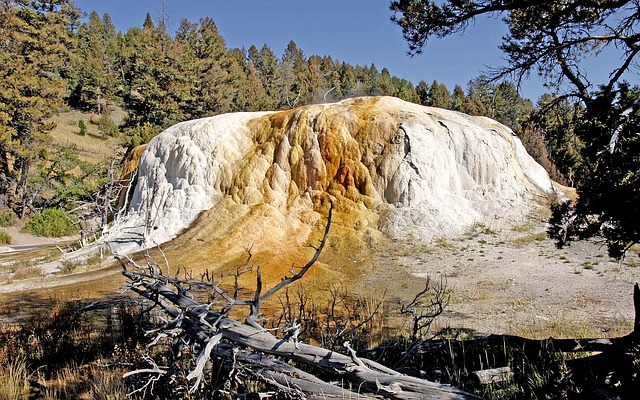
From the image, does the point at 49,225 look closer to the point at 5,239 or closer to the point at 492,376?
the point at 5,239

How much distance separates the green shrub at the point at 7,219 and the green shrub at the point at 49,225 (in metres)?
1.40

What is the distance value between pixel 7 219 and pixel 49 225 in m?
2.86

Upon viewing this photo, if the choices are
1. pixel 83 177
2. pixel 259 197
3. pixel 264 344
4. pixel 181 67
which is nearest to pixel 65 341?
pixel 264 344

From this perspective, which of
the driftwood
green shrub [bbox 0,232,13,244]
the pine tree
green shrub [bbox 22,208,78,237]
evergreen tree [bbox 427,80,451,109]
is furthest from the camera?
evergreen tree [bbox 427,80,451,109]

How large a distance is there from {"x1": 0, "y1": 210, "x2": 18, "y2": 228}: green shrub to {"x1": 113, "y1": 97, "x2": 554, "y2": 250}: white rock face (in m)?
11.1

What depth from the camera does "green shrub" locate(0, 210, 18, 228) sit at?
2492 centimetres

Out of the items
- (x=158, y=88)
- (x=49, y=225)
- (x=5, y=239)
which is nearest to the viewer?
(x=5, y=239)

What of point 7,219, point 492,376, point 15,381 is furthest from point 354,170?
point 7,219

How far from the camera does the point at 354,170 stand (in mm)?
17812

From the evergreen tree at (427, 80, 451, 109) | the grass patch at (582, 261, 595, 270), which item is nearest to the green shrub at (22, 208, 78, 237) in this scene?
the grass patch at (582, 261, 595, 270)

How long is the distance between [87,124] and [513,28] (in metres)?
49.8

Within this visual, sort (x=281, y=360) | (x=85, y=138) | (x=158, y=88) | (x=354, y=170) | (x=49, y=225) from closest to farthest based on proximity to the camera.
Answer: (x=281, y=360), (x=354, y=170), (x=49, y=225), (x=158, y=88), (x=85, y=138)

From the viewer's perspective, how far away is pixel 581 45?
17.1 ft

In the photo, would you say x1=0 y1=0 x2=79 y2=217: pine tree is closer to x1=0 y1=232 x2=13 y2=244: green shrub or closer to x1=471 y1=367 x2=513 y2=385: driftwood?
x1=0 y1=232 x2=13 y2=244: green shrub
